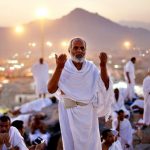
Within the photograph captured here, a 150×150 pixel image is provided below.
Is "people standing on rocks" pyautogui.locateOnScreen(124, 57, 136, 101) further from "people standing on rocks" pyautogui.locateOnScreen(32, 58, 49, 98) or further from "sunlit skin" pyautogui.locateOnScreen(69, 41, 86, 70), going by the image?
"sunlit skin" pyautogui.locateOnScreen(69, 41, 86, 70)

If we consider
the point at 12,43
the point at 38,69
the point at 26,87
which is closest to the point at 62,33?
the point at 12,43

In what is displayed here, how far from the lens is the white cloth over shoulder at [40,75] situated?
47.9ft

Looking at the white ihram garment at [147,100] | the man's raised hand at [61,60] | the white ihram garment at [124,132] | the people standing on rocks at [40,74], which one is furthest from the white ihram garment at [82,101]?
the people standing on rocks at [40,74]

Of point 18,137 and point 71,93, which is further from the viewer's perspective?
point 18,137

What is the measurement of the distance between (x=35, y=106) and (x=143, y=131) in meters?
3.86

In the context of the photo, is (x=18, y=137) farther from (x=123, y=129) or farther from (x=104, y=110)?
(x=123, y=129)

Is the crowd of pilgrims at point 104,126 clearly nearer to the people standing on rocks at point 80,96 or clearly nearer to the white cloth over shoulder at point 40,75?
the people standing on rocks at point 80,96

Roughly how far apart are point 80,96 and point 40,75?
33.9 ft

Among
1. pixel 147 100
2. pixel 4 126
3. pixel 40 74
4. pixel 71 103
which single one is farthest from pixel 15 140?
pixel 40 74

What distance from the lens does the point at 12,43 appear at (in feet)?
227

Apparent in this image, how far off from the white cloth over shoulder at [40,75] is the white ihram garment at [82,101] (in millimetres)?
9970

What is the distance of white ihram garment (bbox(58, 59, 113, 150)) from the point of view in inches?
177

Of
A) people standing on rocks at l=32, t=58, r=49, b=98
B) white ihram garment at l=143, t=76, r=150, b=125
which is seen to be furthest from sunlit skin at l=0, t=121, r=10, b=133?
people standing on rocks at l=32, t=58, r=49, b=98

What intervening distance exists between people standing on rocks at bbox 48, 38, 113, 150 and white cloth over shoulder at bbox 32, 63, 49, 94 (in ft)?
32.7
